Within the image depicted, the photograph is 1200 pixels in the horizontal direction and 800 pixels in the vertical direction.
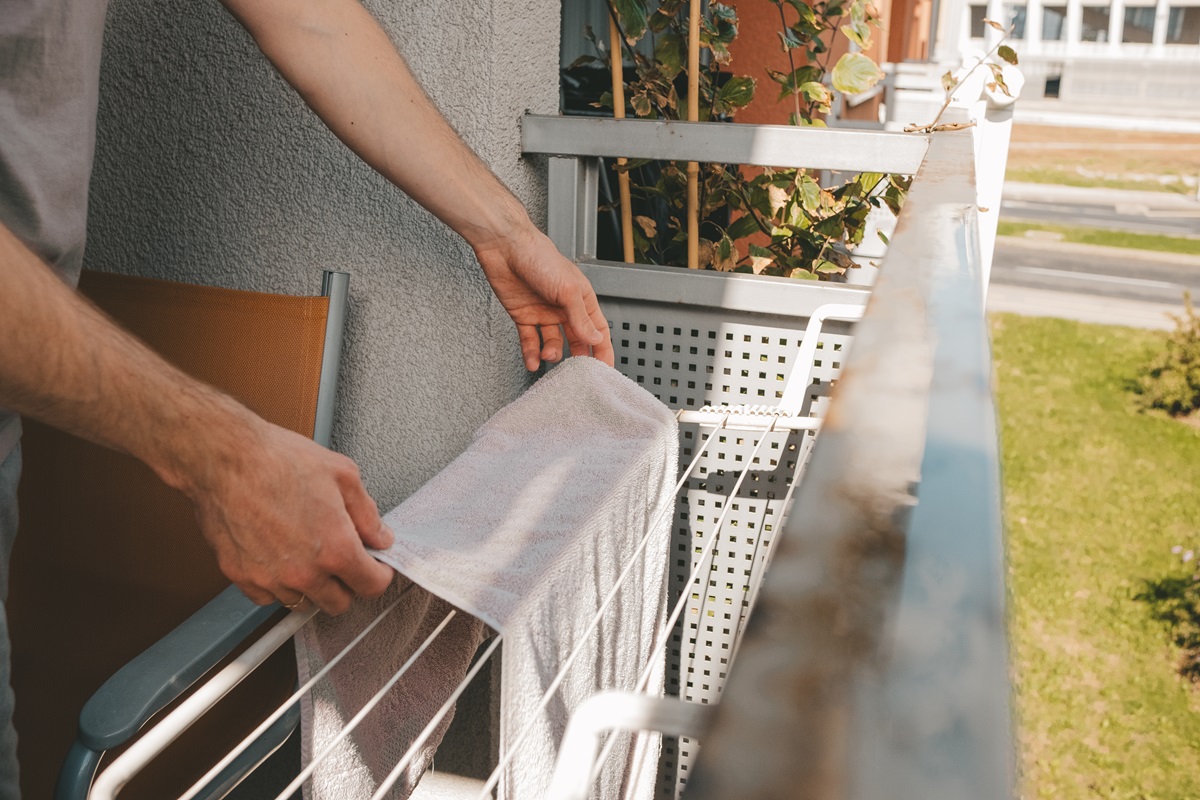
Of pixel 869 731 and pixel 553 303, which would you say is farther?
pixel 553 303

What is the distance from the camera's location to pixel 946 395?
38 centimetres

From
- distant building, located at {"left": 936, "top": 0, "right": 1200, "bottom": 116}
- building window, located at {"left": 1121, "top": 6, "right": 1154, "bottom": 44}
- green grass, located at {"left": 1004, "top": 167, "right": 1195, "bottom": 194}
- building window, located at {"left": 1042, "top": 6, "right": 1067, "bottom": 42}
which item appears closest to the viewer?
green grass, located at {"left": 1004, "top": 167, "right": 1195, "bottom": 194}

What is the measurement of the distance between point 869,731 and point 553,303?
3.93 feet

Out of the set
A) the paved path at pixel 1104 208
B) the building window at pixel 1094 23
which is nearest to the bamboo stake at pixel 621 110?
the paved path at pixel 1104 208

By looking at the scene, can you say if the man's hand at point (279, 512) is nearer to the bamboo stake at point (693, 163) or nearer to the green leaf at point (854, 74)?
the bamboo stake at point (693, 163)

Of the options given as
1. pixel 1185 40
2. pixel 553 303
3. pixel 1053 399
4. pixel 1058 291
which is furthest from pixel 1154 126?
pixel 553 303

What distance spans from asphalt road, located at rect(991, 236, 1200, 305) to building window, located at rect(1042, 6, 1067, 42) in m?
13.5

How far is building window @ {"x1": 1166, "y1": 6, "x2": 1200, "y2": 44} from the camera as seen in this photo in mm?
23766

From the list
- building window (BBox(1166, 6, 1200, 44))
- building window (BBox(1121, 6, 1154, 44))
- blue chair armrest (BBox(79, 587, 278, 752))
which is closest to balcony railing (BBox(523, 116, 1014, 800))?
blue chair armrest (BBox(79, 587, 278, 752))

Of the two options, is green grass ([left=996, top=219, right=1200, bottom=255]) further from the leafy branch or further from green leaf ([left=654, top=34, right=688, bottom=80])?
green leaf ([left=654, top=34, right=688, bottom=80])

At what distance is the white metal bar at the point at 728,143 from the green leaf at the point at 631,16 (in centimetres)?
36

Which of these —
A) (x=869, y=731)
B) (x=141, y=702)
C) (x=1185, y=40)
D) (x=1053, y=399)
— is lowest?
(x=1053, y=399)

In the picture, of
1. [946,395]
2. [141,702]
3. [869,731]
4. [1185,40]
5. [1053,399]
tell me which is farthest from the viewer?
[1185,40]

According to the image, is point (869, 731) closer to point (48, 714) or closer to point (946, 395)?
point (946, 395)
